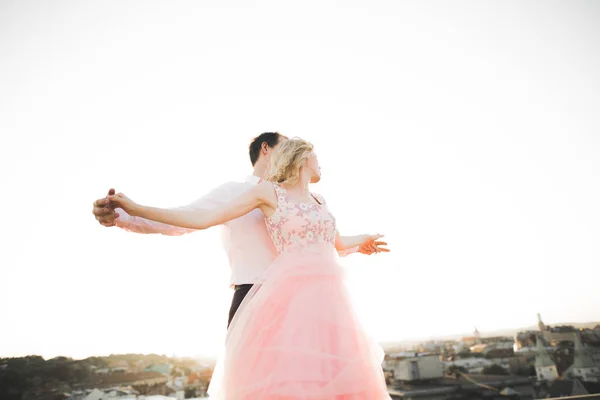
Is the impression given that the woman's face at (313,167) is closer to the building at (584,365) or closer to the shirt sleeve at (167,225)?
the shirt sleeve at (167,225)

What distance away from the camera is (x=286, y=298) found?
1.55 m

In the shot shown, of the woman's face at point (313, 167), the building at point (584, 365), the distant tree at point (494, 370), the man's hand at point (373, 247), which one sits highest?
the woman's face at point (313, 167)

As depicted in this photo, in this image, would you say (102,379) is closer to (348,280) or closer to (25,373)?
(25,373)

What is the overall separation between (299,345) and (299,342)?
0.01 meters

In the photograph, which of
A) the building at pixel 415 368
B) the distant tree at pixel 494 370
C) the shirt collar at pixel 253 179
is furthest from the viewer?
the distant tree at pixel 494 370

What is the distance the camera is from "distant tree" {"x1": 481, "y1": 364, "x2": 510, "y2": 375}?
24.9 meters

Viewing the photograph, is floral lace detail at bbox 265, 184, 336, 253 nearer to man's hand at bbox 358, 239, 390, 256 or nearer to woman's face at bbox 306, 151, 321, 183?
woman's face at bbox 306, 151, 321, 183

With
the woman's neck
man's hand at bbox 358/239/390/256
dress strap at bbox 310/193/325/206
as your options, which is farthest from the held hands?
the woman's neck

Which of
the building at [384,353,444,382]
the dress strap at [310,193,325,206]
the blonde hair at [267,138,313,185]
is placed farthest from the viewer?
the building at [384,353,444,382]

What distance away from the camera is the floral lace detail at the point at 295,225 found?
1.81 m

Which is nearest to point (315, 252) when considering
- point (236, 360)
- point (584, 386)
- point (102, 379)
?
point (236, 360)

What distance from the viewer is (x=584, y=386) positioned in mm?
17297

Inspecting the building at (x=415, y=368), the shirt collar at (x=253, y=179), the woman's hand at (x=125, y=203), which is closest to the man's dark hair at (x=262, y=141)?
the shirt collar at (x=253, y=179)

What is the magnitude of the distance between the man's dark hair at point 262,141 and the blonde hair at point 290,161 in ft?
1.38
